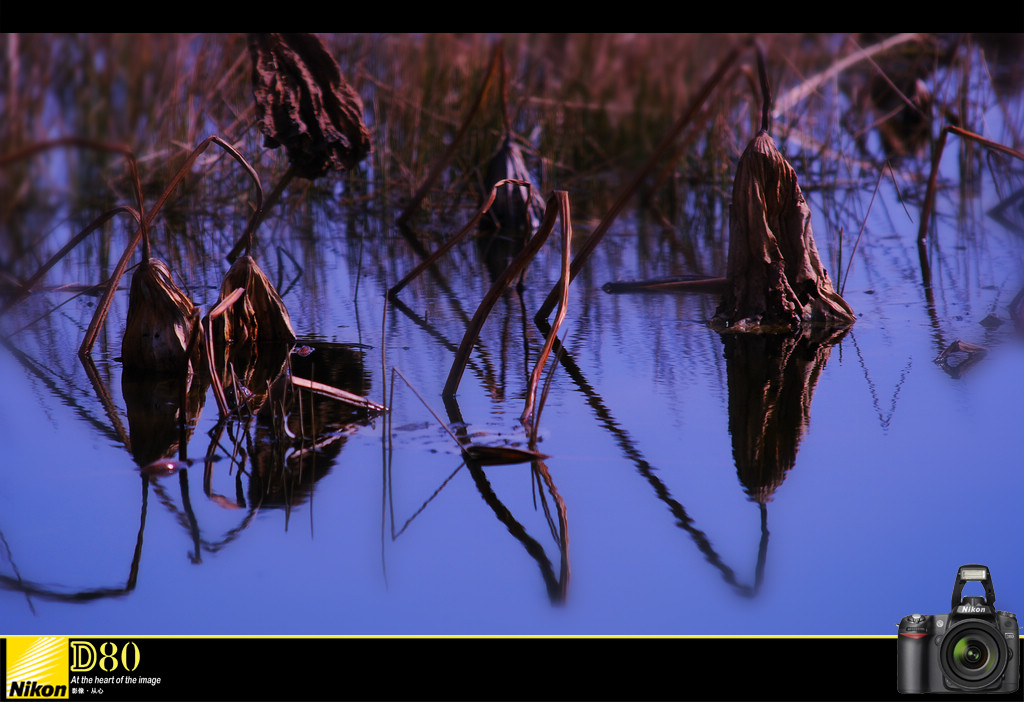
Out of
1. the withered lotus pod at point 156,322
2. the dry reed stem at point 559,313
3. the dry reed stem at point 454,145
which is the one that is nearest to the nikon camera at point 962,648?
the dry reed stem at point 559,313

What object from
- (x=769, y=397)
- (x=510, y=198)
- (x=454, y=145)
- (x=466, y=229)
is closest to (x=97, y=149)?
(x=466, y=229)

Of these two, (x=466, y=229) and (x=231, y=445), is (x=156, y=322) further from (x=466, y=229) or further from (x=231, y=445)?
(x=466, y=229)

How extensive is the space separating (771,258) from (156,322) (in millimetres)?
1008

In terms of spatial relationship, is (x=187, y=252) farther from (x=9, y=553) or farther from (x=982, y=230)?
(x=982, y=230)

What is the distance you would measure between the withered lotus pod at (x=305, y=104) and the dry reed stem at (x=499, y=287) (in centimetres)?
91

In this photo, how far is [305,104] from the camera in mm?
2338

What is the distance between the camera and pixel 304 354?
191 cm

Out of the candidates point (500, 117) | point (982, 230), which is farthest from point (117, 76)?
point (982, 230)

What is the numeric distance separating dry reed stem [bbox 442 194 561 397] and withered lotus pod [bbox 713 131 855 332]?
395mm

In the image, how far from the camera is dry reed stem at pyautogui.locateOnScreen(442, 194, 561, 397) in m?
1.53

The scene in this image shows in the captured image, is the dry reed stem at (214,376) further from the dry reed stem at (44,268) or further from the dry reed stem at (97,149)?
the dry reed stem at (44,268)

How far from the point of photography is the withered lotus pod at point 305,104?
227cm
